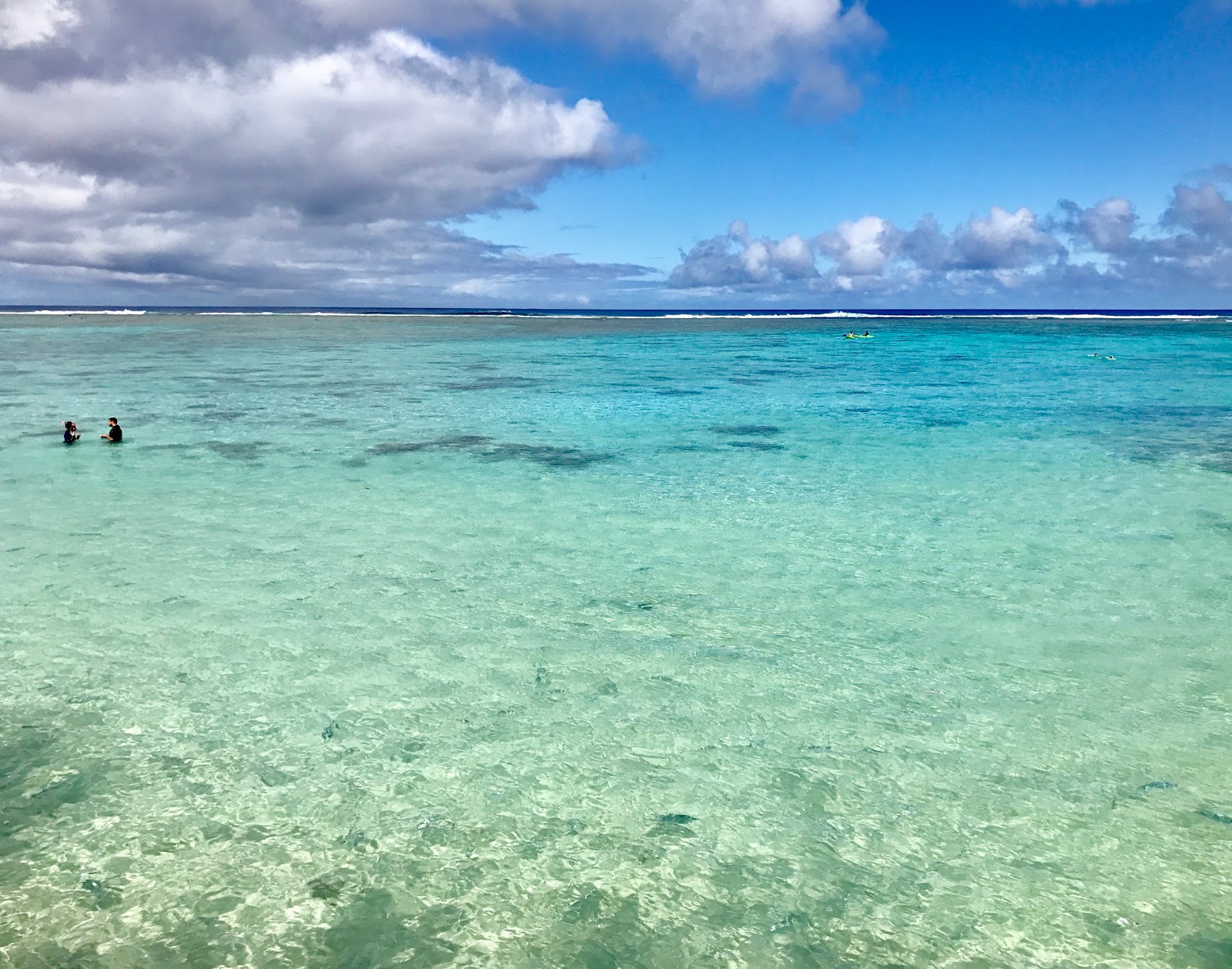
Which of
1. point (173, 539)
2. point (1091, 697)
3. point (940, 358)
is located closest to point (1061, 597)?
point (1091, 697)

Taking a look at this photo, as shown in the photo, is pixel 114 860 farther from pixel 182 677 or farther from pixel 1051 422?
pixel 1051 422

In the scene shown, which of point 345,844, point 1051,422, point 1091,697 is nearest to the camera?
point 345,844

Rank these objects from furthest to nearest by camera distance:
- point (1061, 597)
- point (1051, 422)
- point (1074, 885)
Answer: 1. point (1051, 422)
2. point (1061, 597)
3. point (1074, 885)

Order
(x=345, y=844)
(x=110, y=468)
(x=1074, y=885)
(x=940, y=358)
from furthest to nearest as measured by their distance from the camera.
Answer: (x=940, y=358)
(x=110, y=468)
(x=345, y=844)
(x=1074, y=885)

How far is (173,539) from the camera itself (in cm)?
888

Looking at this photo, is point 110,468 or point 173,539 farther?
point 110,468

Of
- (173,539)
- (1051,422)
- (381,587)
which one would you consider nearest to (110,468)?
(173,539)

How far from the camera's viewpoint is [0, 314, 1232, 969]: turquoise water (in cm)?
352

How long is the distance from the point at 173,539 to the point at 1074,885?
27.7ft

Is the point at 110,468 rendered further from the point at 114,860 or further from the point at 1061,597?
the point at 1061,597

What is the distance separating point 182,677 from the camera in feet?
18.6

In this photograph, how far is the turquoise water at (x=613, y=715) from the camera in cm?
352

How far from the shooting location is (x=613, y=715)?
5.23 m

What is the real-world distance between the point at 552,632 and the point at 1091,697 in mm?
3680
